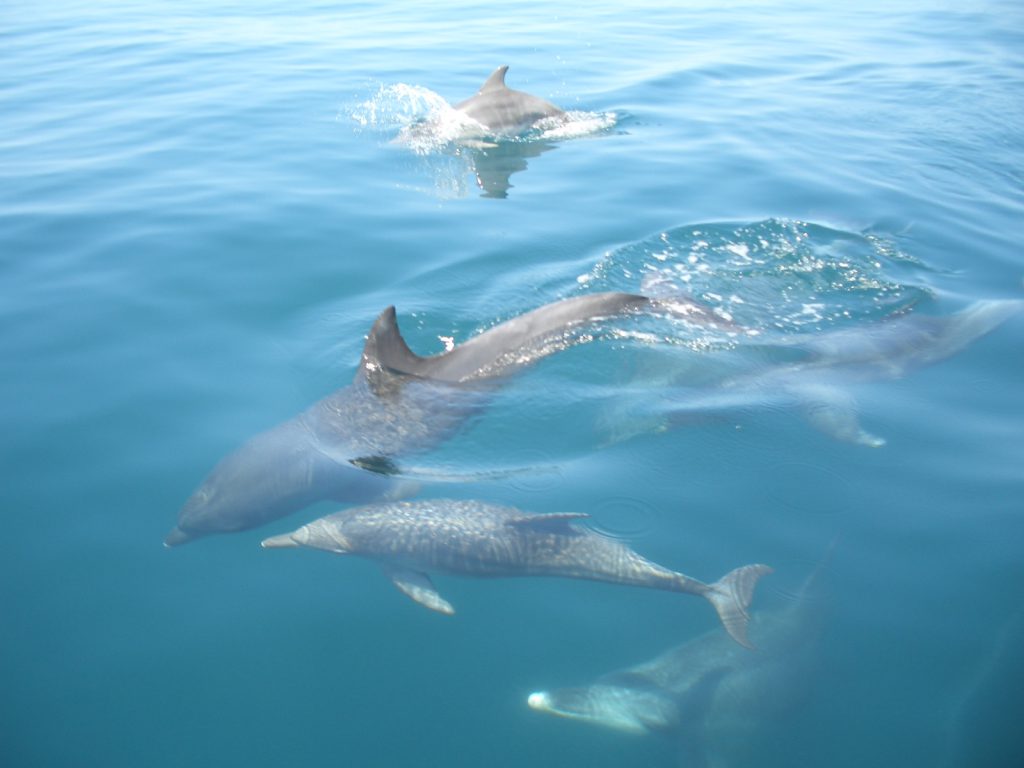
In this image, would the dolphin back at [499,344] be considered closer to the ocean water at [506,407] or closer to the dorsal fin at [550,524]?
the ocean water at [506,407]

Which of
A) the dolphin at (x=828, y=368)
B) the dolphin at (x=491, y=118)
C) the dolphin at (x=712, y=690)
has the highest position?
the dolphin at (x=491, y=118)

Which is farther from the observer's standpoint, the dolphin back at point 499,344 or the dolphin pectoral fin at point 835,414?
the dolphin back at point 499,344

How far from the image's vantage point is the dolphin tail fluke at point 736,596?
5844 millimetres

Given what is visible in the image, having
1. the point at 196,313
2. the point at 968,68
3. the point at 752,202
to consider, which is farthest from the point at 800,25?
the point at 196,313

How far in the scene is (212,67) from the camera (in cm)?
2219

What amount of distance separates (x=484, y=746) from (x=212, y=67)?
2191 cm

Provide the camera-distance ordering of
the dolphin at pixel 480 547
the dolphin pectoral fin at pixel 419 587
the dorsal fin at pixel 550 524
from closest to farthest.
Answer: the dolphin pectoral fin at pixel 419 587
the dolphin at pixel 480 547
the dorsal fin at pixel 550 524

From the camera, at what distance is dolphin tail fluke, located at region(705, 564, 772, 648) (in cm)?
584

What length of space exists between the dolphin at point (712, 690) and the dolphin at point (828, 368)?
2.45 meters

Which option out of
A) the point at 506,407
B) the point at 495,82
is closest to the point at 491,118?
the point at 495,82

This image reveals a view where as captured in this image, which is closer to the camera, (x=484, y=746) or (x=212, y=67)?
(x=484, y=746)

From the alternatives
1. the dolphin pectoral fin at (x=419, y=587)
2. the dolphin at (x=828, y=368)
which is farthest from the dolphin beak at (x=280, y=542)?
the dolphin at (x=828, y=368)

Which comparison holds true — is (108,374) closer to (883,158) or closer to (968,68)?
(883,158)

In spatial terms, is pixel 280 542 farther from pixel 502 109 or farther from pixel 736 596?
pixel 502 109
